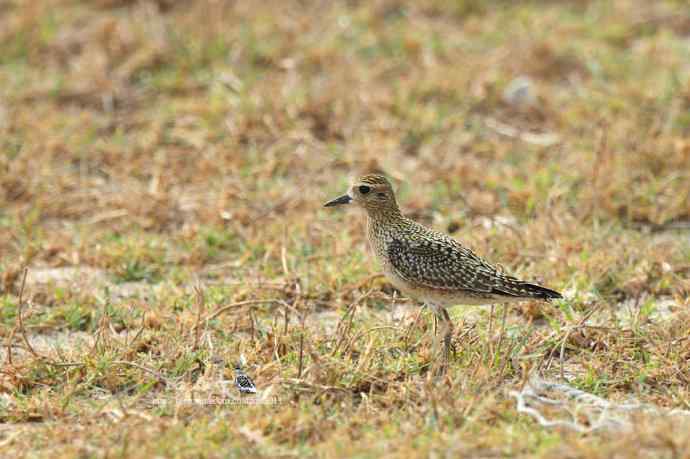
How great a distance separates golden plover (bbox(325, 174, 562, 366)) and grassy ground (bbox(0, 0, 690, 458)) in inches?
8.8

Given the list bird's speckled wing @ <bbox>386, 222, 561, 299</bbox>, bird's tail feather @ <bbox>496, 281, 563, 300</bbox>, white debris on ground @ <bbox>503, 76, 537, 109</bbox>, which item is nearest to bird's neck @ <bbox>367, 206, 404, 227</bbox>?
bird's speckled wing @ <bbox>386, 222, 561, 299</bbox>

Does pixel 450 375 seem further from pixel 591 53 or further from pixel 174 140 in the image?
pixel 591 53

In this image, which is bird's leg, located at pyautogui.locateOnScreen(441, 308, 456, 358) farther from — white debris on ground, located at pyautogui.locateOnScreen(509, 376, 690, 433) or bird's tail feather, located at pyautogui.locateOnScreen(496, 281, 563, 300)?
white debris on ground, located at pyautogui.locateOnScreen(509, 376, 690, 433)

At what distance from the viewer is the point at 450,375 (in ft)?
16.8

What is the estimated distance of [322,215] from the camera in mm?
7617

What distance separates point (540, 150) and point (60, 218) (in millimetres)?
3254

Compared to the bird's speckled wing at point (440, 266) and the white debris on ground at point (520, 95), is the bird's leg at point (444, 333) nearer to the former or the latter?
the bird's speckled wing at point (440, 266)

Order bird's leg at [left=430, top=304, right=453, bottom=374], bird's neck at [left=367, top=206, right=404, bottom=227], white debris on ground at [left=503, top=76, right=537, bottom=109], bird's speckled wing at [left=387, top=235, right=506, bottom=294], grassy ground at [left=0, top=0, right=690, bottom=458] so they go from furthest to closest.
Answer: white debris on ground at [left=503, top=76, right=537, bottom=109], bird's neck at [left=367, top=206, right=404, bottom=227], bird's speckled wing at [left=387, top=235, right=506, bottom=294], bird's leg at [left=430, top=304, right=453, bottom=374], grassy ground at [left=0, top=0, right=690, bottom=458]

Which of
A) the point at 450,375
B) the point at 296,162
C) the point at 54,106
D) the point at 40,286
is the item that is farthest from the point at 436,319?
the point at 54,106

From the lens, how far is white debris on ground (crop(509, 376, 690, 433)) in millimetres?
4621

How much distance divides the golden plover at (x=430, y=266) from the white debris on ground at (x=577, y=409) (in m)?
0.49

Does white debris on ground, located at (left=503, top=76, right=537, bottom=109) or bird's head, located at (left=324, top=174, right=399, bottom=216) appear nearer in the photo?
bird's head, located at (left=324, top=174, right=399, bottom=216)

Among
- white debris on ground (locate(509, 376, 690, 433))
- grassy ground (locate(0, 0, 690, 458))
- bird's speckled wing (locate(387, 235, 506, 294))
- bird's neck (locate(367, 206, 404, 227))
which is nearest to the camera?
white debris on ground (locate(509, 376, 690, 433))

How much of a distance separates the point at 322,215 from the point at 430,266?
213 cm
